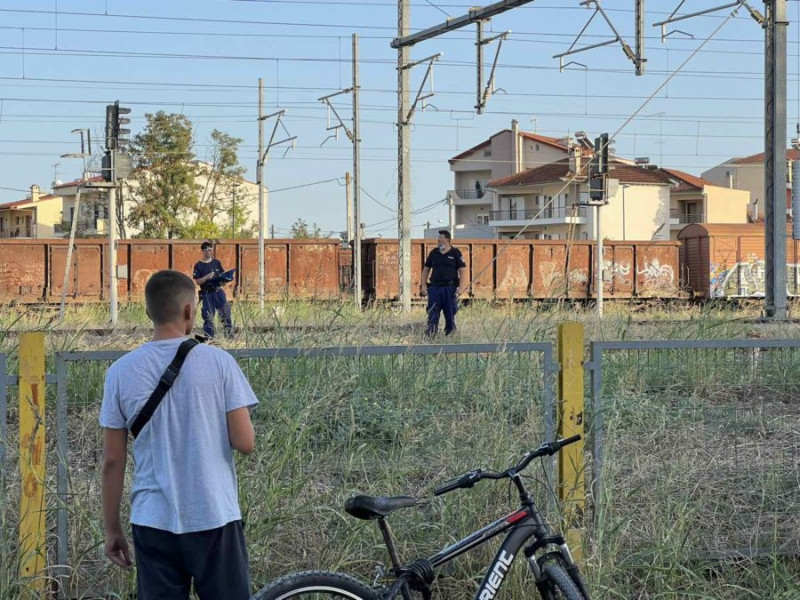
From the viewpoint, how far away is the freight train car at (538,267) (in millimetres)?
30344

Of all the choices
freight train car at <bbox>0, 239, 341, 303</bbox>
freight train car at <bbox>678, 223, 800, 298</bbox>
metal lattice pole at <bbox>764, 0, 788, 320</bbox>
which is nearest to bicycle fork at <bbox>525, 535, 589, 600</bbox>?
metal lattice pole at <bbox>764, 0, 788, 320</bbox>

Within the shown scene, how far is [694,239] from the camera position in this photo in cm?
3469

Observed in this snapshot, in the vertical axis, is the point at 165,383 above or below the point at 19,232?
below

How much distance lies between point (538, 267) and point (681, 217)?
55.9 m

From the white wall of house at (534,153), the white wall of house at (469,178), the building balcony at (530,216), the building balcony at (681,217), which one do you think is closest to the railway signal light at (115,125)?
the building balcony at (530,216)

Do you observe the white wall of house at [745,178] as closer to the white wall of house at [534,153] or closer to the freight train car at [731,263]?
the white wall of house at [534,153]

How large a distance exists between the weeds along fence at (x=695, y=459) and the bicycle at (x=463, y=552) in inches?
42.0

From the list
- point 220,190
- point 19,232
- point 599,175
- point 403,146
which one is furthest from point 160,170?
point 19,232

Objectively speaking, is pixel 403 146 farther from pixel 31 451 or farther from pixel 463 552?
pixel 463 552

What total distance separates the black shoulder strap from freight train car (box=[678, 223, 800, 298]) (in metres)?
31.1

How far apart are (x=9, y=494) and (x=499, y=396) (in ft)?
7.73

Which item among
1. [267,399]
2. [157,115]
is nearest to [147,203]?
[157,115]

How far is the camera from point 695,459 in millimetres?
5336

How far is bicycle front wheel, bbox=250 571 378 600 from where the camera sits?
3590 mm
